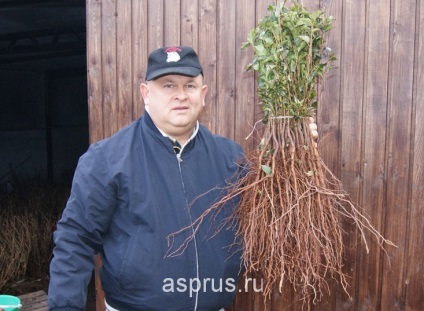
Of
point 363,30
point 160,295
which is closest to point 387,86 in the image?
point 363,30

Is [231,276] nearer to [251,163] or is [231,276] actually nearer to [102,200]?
[251,163]

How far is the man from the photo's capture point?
1.75 metres

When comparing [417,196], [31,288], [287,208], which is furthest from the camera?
[31,288]

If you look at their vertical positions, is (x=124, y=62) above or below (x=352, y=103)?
above

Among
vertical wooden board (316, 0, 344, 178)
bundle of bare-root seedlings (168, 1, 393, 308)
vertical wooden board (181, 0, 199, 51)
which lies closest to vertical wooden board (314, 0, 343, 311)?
vertical wooden board (316, 0, 344, 178)

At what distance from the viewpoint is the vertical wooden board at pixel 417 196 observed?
219cm

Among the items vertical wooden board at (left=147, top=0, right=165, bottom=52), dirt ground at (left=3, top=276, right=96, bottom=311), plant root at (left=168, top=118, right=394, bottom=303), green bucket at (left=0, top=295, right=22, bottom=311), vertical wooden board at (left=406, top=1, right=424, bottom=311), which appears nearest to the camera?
plant root at (left=168, top=118, right=394, bottom=303)

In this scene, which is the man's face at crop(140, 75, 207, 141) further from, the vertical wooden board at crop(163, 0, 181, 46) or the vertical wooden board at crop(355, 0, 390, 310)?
the vertical wooden board at crop(355, 0, 390, 310)

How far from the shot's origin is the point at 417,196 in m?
2.23

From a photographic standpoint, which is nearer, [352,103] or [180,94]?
[180,94]

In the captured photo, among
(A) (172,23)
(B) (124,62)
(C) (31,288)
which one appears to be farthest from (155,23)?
(C) (31,288)

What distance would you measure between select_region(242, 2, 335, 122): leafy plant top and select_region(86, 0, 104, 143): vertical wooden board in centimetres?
115

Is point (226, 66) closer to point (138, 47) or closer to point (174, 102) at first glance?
point (138, 47)

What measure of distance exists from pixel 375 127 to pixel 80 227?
1408mm
